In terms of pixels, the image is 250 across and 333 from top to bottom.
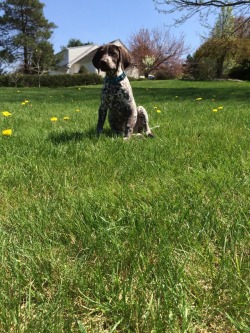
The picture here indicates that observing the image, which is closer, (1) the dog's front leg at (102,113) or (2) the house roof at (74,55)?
(1) the dog's front leg at (102,113)

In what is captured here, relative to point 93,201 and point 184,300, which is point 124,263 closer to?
point 184,300

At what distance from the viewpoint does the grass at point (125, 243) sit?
4.10ft

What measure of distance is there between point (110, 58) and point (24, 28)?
56.1 metres

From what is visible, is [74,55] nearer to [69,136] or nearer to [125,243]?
[69,136]

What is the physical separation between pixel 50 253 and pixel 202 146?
8.30 feet

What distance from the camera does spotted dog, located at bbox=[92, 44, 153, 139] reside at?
3997mm

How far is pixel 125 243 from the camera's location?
1.72 meters

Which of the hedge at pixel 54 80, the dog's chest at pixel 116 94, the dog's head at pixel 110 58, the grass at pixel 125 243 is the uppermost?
the hedge at pixel 54 80

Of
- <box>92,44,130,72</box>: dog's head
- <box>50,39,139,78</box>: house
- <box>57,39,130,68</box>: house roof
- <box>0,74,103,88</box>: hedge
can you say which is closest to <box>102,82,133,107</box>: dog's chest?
<box>92,44,130,72</box>: dog's head

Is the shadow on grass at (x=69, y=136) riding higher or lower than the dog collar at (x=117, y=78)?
lower

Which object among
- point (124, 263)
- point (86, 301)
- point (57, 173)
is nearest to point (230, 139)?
point (57, 173)

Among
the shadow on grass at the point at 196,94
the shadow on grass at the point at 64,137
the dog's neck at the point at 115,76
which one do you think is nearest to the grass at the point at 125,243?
the shadow on grass at the point at 64,137

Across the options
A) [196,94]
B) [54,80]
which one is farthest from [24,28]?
[196,94]

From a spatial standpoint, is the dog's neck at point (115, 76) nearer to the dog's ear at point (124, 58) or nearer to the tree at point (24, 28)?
the dog's ear at point (124, 58)
